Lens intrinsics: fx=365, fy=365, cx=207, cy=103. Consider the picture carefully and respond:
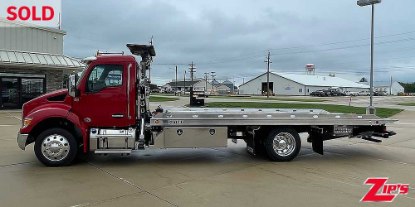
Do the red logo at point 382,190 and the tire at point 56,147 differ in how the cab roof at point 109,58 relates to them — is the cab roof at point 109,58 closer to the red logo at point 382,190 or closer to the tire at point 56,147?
the tire at point 56,147

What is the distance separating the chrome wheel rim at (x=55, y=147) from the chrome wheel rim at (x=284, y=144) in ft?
15.3

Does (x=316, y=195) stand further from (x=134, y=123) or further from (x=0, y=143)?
(x=0, y=143)

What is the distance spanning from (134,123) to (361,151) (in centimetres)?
651

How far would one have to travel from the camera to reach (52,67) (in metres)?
23.3

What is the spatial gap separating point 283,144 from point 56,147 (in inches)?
200

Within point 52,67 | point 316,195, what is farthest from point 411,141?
point 52,67

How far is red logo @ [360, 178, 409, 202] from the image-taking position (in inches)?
229

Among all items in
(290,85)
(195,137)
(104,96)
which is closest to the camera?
(104,96)

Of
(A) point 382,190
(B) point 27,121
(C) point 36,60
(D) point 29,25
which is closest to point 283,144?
(A) point 382,190

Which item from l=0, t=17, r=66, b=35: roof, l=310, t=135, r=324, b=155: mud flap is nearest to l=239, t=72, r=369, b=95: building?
l=0, t=17, r=66, b=35: roof

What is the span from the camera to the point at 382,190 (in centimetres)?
664

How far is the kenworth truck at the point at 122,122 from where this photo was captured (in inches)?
304

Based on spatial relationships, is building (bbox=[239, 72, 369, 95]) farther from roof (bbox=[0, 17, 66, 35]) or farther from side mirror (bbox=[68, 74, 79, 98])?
side mirror (bbox=[68, 74, 79, 98])

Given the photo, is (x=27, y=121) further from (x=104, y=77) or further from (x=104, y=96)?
(x=104, y=77)
